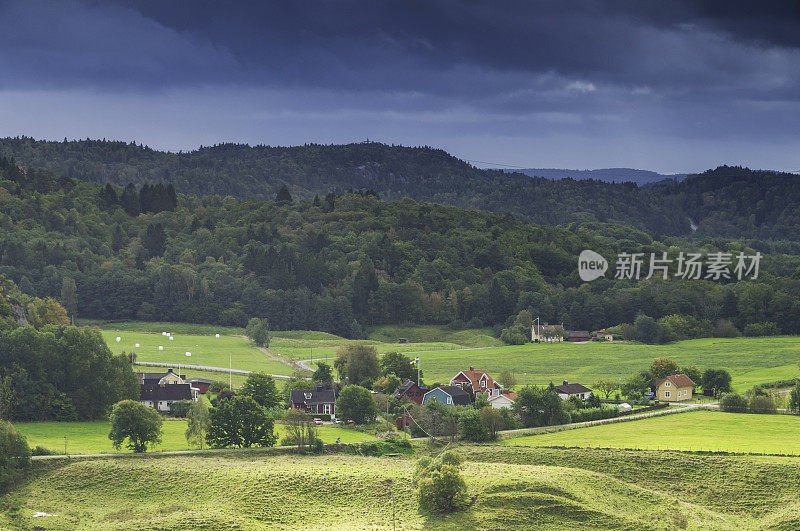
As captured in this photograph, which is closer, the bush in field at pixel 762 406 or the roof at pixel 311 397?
the bush in field at pixel 762 406

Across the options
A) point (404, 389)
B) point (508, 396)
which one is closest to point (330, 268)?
point (404, 389)

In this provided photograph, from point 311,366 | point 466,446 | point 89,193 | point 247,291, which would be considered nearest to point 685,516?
point 466,446

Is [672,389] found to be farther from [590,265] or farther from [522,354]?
[590,265]

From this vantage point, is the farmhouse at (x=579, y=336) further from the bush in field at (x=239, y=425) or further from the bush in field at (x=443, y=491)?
the bush in field at (x=443, y=491)

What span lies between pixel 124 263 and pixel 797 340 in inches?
4168

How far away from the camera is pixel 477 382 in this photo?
3083 inches

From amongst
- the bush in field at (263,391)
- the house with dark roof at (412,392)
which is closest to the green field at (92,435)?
the bush in field at (263,391)

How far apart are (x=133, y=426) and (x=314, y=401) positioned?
18.5 meters

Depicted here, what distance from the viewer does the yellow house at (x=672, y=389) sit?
2943 inches

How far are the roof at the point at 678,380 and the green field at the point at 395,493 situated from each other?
76.2 ft

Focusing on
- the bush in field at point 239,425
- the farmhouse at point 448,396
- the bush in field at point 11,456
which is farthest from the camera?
the farmhouse at point 448,396

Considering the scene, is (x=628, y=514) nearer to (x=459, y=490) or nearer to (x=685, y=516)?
(x=685, y=516)

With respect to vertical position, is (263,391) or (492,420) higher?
(263,391)

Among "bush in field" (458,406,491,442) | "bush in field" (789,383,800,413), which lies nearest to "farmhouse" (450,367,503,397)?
"bush in field" (458,406,491,442)
